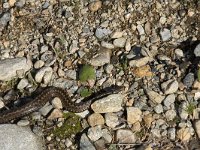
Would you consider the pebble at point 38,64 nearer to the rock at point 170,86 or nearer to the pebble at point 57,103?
the pebble at point 57,103

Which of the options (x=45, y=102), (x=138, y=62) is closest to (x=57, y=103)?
(x=45, y=102)

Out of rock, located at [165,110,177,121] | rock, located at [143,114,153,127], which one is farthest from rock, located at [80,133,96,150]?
rock, located at [165,110,177,121]

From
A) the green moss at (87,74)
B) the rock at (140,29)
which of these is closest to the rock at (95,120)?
the green moss at (87,74)

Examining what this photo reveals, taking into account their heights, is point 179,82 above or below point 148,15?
below

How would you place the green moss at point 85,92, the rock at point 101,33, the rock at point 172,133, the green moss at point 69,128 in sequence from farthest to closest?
the rock at point 101,33, the green moss at point 85,92, the green moss at point 69,128, the rock at point 172,133

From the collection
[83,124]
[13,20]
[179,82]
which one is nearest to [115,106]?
[83,124]

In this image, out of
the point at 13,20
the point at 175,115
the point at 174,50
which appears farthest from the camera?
the point at 13,20

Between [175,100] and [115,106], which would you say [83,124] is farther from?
[175,100]
